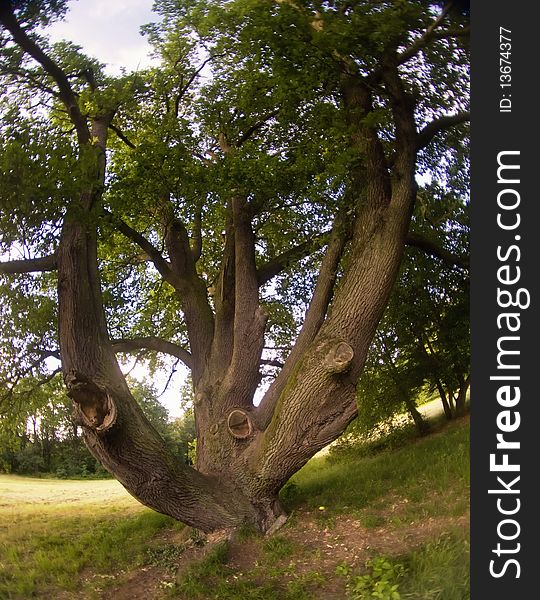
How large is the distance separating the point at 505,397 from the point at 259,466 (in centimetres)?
441

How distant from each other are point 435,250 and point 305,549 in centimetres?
529

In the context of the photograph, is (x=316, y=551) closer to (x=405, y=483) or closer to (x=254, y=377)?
(x=405, y=483)

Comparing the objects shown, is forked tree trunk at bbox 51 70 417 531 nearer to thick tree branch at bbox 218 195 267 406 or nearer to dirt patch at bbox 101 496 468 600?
thick tree branch at bbox 218 195 267 406

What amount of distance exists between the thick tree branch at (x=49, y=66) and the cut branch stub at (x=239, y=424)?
426cm

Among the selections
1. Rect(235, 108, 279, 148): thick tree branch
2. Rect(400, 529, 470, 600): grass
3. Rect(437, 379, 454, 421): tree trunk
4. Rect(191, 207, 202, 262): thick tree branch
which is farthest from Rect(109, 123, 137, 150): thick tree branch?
Rect(437, 379, 454, 421): tree trunk

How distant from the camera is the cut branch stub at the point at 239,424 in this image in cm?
805

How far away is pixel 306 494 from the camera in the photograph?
8789 mm

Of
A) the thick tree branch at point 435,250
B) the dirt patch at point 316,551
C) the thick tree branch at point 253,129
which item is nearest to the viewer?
the dirt patch at point 316,551

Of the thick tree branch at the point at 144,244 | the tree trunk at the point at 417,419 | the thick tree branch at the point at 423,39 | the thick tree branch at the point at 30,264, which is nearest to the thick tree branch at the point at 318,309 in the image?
the thick tree branch at the point at 423,39

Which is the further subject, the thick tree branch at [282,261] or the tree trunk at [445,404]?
Answer: the tree trunk at [445,404]

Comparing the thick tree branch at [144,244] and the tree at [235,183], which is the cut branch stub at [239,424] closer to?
the tree at [235,183]

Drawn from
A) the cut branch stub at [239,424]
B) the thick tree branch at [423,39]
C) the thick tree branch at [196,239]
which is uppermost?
the thick tree branch at [423,39]

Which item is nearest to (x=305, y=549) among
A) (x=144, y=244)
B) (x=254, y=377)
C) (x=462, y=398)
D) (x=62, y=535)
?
(x=254, y=377)

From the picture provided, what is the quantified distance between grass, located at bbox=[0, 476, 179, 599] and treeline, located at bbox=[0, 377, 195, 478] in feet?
1.44
